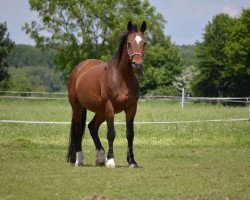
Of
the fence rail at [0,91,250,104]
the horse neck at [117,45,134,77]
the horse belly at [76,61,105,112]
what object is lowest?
the fence rail at [0,91,250,104]

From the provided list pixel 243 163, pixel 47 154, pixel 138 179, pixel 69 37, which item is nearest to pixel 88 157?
pixel 47 154

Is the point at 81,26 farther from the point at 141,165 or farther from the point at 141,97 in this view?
the point at 141,165

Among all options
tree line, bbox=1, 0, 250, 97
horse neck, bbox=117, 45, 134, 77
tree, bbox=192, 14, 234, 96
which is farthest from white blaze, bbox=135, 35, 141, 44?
tree, bbox=192, 14, 234, 96

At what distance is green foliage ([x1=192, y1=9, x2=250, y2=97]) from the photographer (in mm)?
67125

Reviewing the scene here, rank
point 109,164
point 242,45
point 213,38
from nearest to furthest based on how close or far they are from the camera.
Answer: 1. point 109,164
2. point 242,45
3. point 213,38

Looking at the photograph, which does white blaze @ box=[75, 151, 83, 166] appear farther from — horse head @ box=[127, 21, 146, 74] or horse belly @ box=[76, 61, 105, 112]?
horse head @ box=[127, 21, 146, 74]

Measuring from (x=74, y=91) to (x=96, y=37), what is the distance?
1743 inches

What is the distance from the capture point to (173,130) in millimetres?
20125

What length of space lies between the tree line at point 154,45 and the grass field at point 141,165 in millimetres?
22606

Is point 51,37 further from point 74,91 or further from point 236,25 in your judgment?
point 74,91

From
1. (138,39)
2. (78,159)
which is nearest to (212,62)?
(78,159)

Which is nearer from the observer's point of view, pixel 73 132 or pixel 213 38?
pixel 73 132

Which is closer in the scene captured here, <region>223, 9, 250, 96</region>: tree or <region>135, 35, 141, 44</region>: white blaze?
<region>135, 35, 141, 44</region>: white blaze

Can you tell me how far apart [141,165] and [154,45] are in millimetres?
55746
